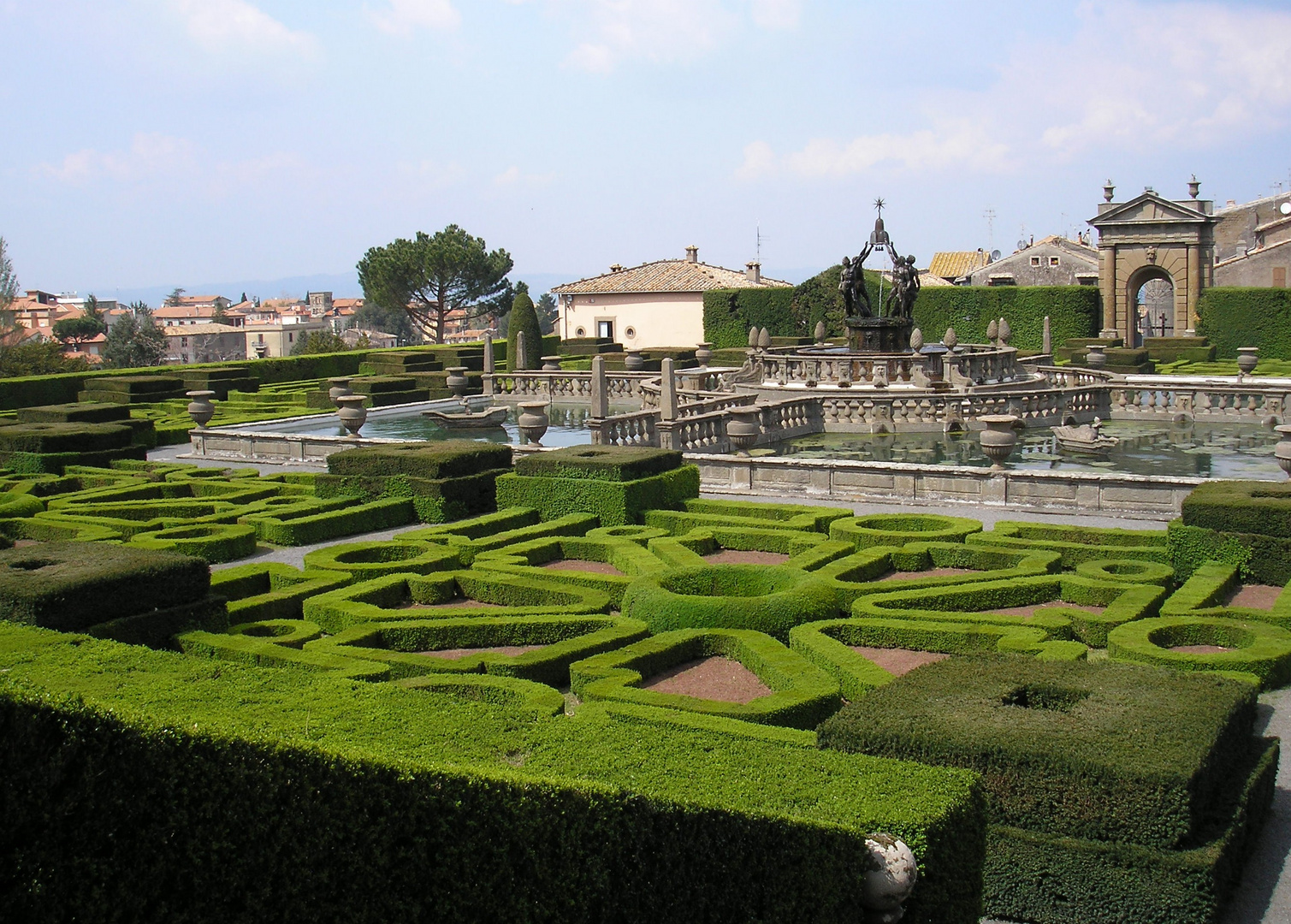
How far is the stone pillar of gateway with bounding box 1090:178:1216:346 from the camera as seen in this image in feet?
164

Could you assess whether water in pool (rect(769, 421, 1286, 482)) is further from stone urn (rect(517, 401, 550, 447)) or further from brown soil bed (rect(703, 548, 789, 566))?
brown soil bed (rect(703, 548, 789, 566))

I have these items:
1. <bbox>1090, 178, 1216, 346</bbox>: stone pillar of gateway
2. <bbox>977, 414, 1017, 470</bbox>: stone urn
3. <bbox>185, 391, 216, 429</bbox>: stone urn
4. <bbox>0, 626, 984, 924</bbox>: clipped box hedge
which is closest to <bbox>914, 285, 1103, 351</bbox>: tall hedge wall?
<bbox>1090, 178, 1216, 346</bbox>: stone pillar of gateway

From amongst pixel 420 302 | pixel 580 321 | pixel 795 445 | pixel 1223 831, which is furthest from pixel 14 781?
pixel 420 302

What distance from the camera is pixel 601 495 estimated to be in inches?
696

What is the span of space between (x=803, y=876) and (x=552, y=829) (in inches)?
44.3

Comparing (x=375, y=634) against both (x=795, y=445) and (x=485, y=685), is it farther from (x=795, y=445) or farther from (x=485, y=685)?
(x=795, y=445)

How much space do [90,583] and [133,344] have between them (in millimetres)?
63444

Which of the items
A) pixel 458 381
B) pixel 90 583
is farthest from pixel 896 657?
pixel 458 381

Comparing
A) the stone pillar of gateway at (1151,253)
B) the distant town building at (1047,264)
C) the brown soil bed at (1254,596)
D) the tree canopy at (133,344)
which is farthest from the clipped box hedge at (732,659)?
the tree canopy at (133,344)

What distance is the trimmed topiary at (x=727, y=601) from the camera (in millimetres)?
12180

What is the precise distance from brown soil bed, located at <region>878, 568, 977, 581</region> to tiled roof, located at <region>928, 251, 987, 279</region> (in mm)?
68553

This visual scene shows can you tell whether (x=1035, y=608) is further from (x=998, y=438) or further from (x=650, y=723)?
(x=998, y=438)

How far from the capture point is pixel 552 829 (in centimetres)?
542

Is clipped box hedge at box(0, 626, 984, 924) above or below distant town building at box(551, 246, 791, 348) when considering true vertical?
below
